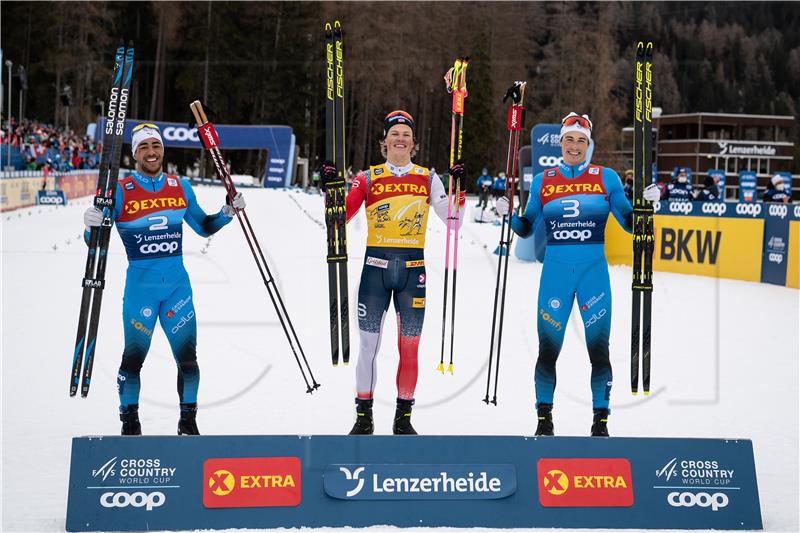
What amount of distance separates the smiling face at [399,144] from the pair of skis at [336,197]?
0.98ft

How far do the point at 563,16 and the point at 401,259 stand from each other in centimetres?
6095

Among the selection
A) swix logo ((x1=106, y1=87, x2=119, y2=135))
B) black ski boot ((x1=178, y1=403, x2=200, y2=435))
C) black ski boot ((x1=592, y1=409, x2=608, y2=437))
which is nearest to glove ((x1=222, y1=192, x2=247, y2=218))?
swix logo ((x1=106, y1=87, x2=119, y2=135))

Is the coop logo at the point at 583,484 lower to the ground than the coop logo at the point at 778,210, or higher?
lower

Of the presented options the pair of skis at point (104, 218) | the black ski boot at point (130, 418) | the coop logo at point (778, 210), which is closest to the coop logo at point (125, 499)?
the pair of skis at point (104, 218)

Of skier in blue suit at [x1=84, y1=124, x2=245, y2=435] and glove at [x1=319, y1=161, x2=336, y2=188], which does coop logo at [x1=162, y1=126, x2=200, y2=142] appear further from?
glove at [x1=319, y1=161, x2=336, y2=188]

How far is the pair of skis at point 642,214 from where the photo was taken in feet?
17.7

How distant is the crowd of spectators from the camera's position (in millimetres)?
33656

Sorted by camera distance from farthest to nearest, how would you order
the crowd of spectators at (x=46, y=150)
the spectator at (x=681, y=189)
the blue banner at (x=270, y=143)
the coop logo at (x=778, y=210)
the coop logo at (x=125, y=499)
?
the blue banner at (x=270, y=143) → the crowd of spectators at (x=46, y=150) → the spectator at (x=681, y=189) → the coop logo at (x=778, y=210) → the coop logo at (x=125, y=499)

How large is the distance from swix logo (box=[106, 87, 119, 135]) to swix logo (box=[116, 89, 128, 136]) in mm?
23

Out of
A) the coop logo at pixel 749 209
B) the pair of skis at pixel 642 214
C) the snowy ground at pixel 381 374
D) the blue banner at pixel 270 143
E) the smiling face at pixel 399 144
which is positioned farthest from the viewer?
the blue banner at pixel 270 143

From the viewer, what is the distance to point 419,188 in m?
5.56

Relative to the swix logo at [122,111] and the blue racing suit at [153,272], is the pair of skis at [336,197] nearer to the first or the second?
the blue racing suit at [153,272]

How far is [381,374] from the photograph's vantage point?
28.7 feet

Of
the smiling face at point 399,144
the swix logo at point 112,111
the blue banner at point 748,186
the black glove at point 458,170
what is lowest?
the black glove at point 458,170
